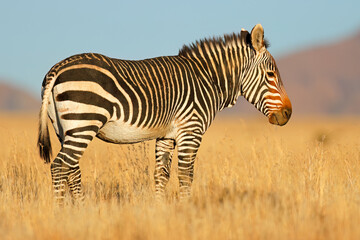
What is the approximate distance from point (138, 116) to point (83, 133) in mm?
959

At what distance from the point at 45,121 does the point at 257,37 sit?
4.05 metres

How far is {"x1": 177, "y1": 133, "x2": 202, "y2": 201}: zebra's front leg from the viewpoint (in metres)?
8.20

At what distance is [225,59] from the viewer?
→ 29.4 feet

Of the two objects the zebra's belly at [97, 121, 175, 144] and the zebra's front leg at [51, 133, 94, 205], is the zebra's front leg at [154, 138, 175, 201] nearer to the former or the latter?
the zebra's belly at [97, 121, 175, 144]

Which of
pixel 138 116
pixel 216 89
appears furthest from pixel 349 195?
pixel 138 116

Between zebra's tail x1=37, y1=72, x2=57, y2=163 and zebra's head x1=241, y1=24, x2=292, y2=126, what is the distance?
3591 millimetres

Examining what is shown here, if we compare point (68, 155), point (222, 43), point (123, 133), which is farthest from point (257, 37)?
point (68, 155)

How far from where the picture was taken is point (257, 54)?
Result: 902cm

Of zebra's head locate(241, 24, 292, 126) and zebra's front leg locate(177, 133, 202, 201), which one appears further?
zebra's head locate(241, 24, 292, 126)

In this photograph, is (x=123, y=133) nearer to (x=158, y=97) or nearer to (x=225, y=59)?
(x=158, y=97)

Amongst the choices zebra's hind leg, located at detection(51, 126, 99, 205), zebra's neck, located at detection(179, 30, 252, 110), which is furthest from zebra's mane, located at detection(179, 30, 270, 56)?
zebra's hind leg, located at detection(51, 126, 99, 205)

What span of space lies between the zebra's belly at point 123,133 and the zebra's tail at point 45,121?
2.74 feet

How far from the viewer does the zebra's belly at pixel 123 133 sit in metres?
7.64

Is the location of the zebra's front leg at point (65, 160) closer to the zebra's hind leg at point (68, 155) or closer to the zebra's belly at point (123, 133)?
the zebra's hind leg at point (68, 155)
